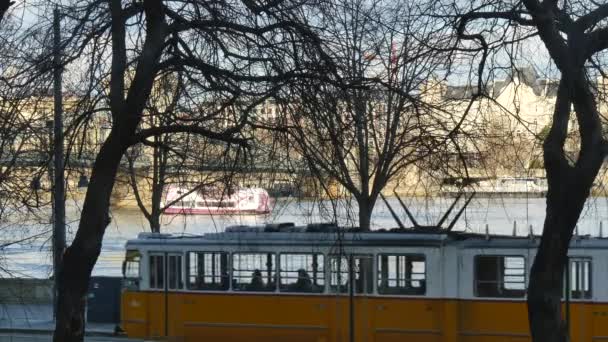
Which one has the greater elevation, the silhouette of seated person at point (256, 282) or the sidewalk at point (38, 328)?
the silhouette of seated person at point (256, 282)

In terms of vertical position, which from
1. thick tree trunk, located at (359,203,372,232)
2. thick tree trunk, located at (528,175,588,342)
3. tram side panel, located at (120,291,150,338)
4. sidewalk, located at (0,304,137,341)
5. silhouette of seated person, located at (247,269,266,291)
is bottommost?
sidewalk, located at (0,304,137,341)

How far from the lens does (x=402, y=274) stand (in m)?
19.3

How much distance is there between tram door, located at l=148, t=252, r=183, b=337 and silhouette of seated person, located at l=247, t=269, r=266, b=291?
151 centimetres

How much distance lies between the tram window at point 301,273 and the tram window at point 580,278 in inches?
174

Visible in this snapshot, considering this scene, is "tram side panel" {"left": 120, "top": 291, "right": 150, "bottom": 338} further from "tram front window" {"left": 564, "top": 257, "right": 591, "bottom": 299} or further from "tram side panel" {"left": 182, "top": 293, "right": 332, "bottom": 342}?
"tram front window" {"left": 564, "top": 257, "right": 591, "bottom": 299}

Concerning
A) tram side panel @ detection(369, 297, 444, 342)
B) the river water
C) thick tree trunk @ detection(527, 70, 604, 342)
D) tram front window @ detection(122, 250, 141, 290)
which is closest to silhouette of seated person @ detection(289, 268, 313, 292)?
the river water

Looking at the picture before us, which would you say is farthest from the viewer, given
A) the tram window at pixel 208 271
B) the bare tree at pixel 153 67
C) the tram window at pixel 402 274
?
the tram window at pixel 208 271

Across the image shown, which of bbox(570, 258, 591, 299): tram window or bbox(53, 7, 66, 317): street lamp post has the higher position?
bbox(53, 7, 66, 317): street lamp post

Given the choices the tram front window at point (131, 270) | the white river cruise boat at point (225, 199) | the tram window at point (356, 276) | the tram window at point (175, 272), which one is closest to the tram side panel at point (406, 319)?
the tram window at point (356, 276)

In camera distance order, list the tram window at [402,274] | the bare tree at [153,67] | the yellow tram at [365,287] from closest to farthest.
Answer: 1. the bare tree at [153,67]
2. the yellow tram at [365,287]
3. the tram window at [402,274]

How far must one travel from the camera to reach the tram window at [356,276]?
1922cm

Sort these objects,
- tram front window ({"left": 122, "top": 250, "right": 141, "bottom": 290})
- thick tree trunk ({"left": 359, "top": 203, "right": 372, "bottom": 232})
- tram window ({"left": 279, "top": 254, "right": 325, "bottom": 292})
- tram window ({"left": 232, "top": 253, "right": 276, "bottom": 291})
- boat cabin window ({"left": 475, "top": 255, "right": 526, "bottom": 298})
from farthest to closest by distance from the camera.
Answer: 1. thick tree trunk ({"left": 359, "top": 203, "right": 372, "bottom": 232})
2. tram front window ({"left": 122, "top": 250, "right": 141, "bottom": 290})
3. tram window ({"left": 232, "top": 253, "right": 276, "bottom": 291})
4. tram window ({"left": 279, "top": 254, "right": 325, "bottom": 292})
5. boat cabin window ({"left": 475, "top": 255, "right": 526, "bottom": 298})

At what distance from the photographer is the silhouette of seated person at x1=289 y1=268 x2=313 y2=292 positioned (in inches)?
769

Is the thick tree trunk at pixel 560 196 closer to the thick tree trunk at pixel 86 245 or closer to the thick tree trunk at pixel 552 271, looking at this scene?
the thick tree trunk at pixel 552 271
